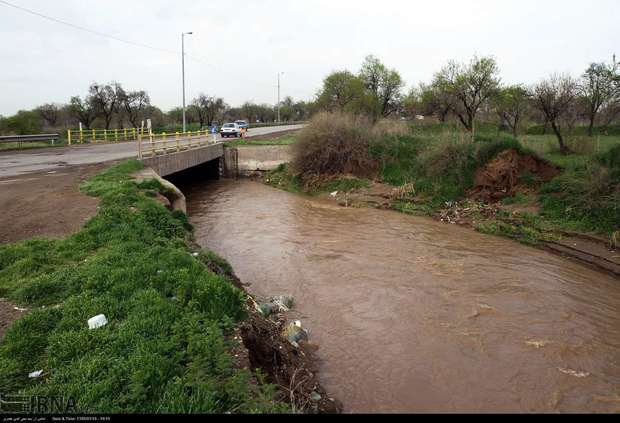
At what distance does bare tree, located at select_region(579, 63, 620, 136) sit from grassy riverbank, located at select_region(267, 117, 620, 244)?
1980 millimetres

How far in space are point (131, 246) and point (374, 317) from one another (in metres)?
4.94

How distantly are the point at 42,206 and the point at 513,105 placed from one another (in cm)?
3016

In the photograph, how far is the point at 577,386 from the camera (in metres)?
5.98

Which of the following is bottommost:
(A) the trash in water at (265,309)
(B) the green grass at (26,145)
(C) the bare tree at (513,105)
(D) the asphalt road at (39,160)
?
(A) the trash in water at (265,309)

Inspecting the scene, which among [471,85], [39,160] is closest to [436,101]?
[471,85]

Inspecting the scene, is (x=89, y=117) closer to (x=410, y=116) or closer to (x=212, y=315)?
(x=410, y=116)

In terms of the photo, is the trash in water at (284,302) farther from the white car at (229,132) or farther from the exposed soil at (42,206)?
the white car at (229,132)

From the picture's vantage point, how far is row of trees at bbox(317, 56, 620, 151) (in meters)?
22.7

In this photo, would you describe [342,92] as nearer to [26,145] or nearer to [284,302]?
[26,145]

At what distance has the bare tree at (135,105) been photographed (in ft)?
178

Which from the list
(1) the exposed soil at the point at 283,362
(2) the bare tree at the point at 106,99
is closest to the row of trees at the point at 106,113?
(2) the bare tree at the point at 106,99

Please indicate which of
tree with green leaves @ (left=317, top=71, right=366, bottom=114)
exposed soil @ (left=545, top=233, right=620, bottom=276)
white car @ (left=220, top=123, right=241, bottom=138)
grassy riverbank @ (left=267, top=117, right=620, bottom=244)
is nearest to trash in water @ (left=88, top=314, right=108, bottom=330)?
exposed soil @ (left=545, top=233, right=620, bottom=276)

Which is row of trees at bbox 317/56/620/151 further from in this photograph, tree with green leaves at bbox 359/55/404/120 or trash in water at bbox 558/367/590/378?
trash in water at bbox 558/367/590/378

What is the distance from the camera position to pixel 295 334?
7.10m
